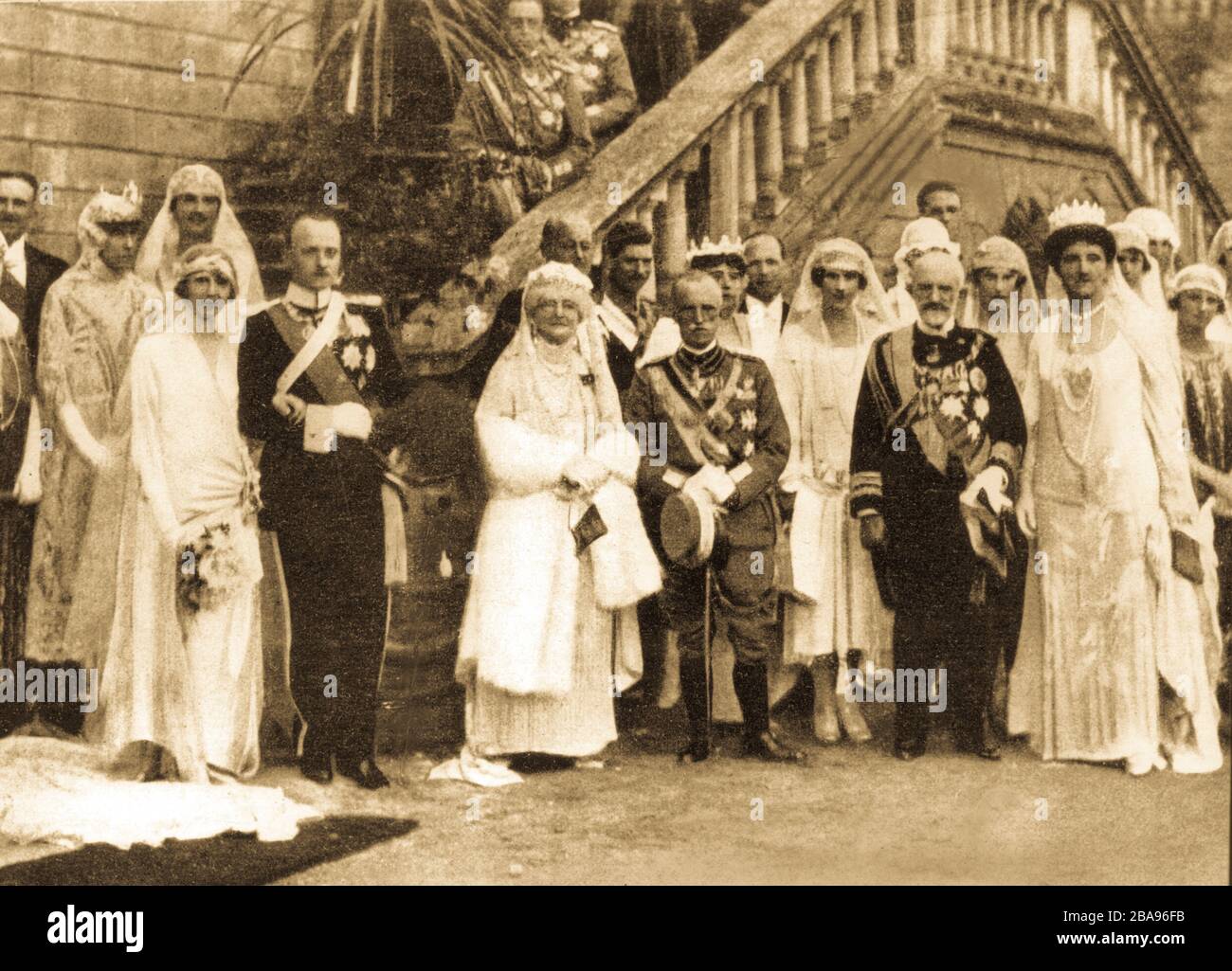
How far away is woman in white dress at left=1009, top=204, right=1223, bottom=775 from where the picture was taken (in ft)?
22.1

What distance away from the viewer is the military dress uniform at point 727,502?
6672mm

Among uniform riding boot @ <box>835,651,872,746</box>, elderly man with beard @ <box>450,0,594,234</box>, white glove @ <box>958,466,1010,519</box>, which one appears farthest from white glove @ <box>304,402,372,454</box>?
white glove @ <box>958,466,1010,519</box>

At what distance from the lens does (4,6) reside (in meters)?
7.06

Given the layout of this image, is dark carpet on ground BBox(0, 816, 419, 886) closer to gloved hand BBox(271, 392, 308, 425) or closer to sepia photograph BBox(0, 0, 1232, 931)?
sepia photograph BBox(0, 0, 1232, 931)

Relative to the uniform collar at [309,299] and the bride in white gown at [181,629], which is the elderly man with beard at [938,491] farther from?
the bride in white gown at [181,629]

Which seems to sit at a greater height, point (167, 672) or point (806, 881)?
point (167, 672)

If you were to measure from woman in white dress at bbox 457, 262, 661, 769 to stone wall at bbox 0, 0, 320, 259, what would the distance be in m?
1.49

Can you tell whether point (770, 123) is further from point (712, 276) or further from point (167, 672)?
point (167, 672)

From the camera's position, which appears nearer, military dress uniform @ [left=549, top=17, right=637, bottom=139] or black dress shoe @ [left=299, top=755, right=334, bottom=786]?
black dress shoe @ [left=299, top=755, right=334, bottom=786]

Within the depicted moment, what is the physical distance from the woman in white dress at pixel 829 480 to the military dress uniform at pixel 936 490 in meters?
0.10

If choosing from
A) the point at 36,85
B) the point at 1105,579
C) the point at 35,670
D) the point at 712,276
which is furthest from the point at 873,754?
the point at 36,85

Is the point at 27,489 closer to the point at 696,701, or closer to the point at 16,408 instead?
the point at 16,408

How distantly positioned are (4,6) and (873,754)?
4.68 metres

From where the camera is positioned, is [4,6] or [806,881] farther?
[4,6]
